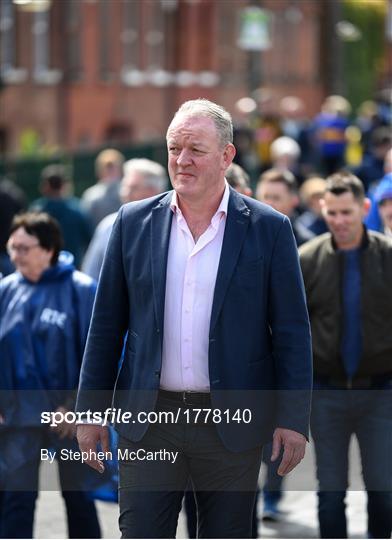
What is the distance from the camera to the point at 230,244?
567 cm

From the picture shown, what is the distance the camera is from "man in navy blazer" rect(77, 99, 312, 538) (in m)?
5.59

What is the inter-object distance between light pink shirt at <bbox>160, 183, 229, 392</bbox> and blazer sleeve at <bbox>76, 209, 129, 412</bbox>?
0.70ft

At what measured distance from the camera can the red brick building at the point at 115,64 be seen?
122ft

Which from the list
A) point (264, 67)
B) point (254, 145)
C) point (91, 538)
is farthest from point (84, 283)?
point (264, 67)

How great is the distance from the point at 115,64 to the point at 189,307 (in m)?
35.8

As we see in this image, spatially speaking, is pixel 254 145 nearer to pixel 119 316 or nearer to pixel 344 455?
pixel 344 455

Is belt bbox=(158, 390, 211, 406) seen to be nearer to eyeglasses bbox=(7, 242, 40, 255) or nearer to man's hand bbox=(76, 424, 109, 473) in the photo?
man's hand bbox=(76, 424, 109, 473)

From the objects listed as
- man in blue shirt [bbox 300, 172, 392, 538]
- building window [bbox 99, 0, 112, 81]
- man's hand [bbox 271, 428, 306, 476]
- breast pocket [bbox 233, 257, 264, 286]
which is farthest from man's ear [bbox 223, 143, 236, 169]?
building window [bbox 99, 0, 112, 81]

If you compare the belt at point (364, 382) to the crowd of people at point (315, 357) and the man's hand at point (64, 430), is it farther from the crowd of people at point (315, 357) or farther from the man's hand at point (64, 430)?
the man's hand at point (64, 430)

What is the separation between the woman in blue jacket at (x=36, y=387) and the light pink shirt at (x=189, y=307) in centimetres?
204

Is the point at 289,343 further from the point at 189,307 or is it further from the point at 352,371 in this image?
the point at 352,371

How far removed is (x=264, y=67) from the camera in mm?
49688

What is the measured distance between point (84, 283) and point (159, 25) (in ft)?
116

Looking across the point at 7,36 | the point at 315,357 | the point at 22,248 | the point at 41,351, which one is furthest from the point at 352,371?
the point at 7,36
